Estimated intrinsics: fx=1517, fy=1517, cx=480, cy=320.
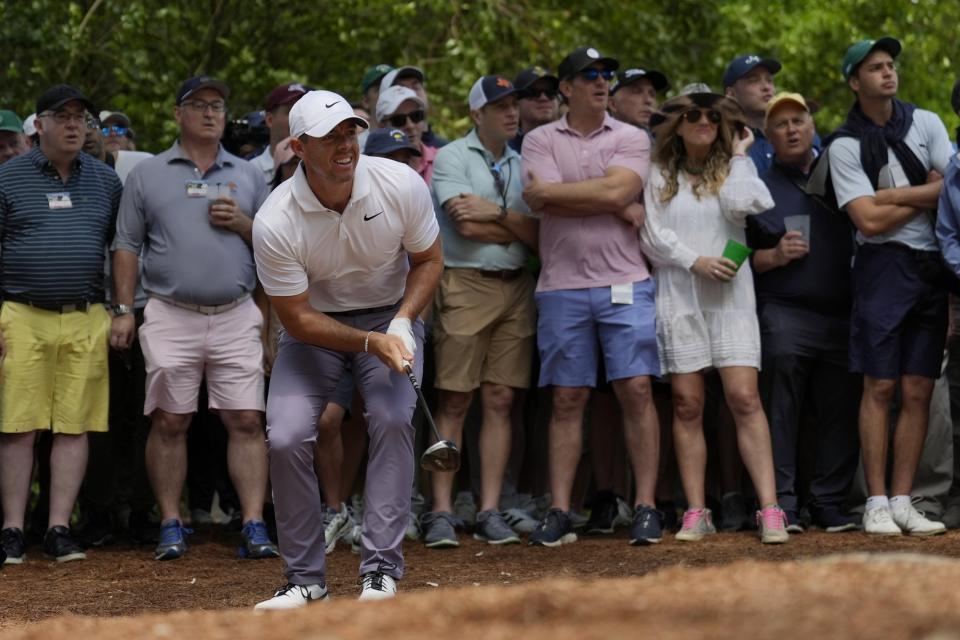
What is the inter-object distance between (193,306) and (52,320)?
2.71ft

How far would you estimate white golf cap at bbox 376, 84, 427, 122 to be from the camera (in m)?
9.66

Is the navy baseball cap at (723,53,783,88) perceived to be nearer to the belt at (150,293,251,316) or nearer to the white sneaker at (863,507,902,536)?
the white sneaker at (863,507,902,536)

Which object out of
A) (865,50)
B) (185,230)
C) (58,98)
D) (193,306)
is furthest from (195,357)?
(865,50)

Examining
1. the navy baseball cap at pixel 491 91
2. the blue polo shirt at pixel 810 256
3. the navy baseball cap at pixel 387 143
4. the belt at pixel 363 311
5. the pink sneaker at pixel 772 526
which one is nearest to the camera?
the belt at pixel 363 311

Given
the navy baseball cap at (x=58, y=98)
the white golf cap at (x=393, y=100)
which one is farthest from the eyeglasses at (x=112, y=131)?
the white golf cap at (x=393, y=100)

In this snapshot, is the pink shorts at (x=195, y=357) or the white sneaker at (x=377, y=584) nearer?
the white sneaker at (x=377, y=584)

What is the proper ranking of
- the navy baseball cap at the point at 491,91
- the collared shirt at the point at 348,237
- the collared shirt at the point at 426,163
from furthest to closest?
the collared shirt at the point at 426,163 < the navy baseball cap at the point at 491,91 < the collared shirt at the point at 348,237

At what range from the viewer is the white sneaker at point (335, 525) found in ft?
28.7

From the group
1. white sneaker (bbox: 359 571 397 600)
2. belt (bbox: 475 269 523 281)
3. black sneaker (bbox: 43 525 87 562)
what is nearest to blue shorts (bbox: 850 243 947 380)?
belt (bbox: 475 269 523 281)

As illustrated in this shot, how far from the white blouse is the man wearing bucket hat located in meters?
2.39

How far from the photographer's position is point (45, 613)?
6.75 meters

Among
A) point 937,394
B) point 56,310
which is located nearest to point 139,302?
point 56,310

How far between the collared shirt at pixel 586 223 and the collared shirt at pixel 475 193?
28cm

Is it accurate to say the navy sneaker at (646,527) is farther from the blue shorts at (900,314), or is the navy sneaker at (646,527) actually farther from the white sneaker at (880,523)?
the blue shorts at (900,314)
